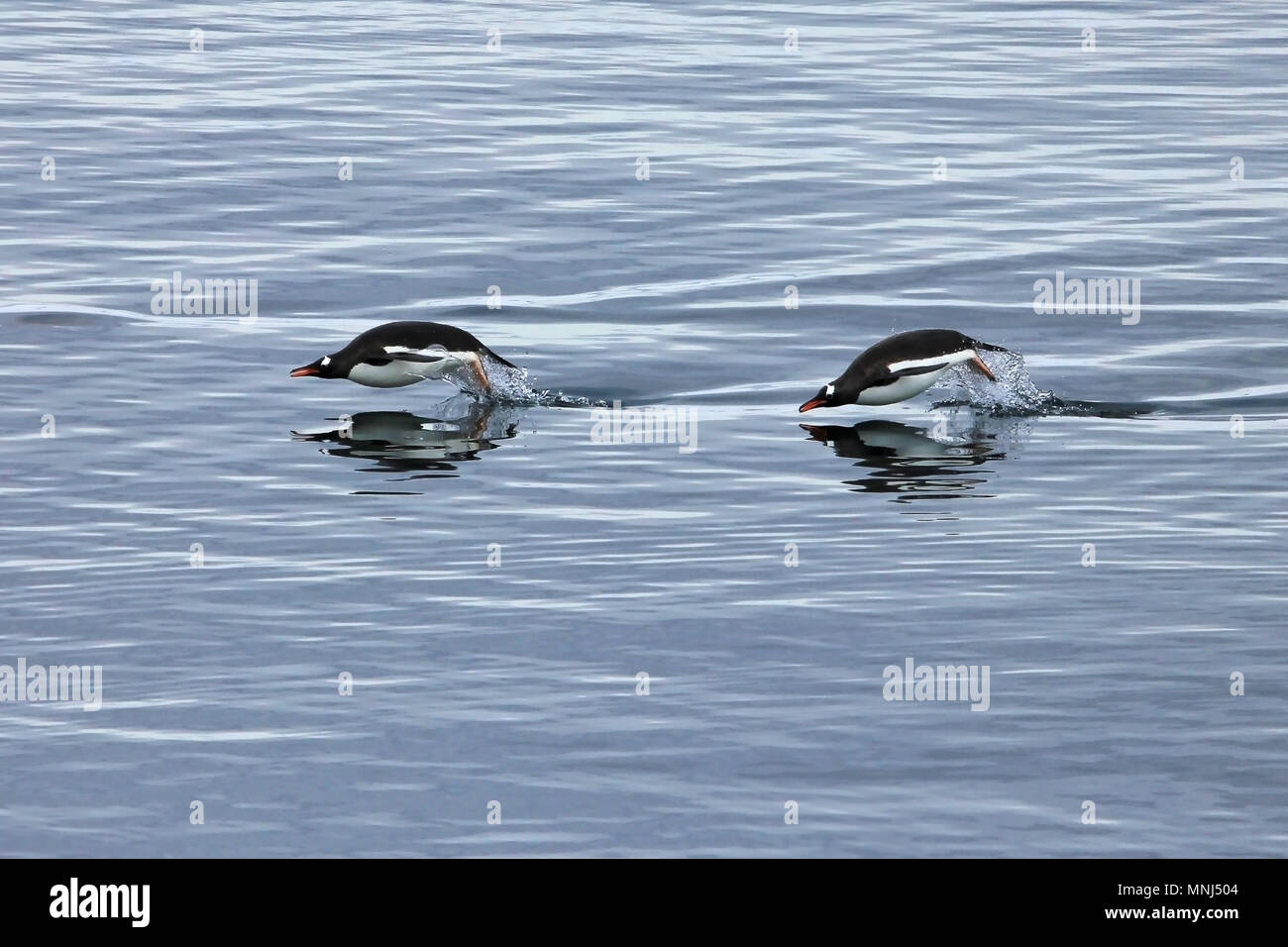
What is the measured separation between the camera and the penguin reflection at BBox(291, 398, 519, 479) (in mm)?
19263

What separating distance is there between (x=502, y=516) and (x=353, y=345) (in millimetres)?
4635

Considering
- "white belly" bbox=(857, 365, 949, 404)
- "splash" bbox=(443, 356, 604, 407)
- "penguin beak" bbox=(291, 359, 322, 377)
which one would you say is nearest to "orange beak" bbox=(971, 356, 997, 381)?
"white belly" bbox=(857, 365, 949, 404)

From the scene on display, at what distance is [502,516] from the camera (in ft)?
57.1

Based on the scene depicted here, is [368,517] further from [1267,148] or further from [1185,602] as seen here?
[1267,148]

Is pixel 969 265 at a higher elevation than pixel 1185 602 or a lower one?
higher

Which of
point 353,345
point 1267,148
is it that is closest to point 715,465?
point 353,345

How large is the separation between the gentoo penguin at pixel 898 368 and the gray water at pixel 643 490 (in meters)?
0.38
